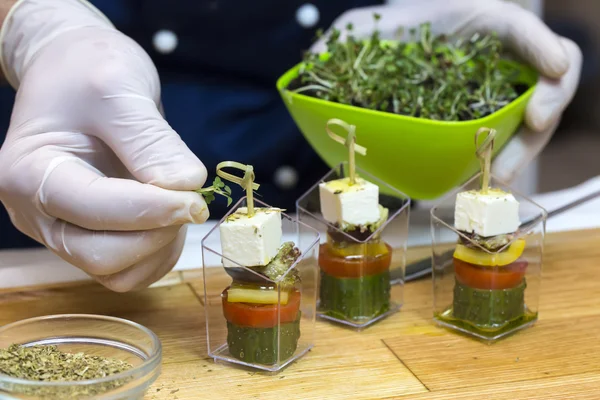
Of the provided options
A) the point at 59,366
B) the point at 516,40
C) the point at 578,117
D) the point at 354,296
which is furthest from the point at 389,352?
the point at 578,117

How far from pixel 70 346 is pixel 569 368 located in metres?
0.47

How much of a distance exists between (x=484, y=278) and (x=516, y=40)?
40cm

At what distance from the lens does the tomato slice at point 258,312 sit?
73 centimetres

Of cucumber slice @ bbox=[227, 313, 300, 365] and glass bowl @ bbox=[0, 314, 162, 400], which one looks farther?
cucumber slice @ bbox=[227, 313, 300, 365]

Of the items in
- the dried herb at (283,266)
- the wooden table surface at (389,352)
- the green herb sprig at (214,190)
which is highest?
the green herb sprig at (214,190)

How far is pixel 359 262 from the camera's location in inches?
32.7

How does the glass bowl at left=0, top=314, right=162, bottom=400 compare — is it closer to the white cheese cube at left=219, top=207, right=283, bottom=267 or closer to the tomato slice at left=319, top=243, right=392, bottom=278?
the white cheese cube at left=219, top=207, right=283, bottom=267

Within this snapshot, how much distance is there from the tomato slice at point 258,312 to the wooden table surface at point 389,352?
0.05 meters

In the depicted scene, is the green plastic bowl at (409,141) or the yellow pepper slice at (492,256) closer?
the yellow pepper slice at (492,256)

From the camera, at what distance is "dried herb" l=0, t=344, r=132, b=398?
619mm

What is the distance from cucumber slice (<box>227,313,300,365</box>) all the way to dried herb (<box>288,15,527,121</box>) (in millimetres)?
322

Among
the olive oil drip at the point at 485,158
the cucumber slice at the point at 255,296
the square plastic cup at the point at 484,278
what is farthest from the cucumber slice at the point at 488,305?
the cucumber slice at the point at 255,296

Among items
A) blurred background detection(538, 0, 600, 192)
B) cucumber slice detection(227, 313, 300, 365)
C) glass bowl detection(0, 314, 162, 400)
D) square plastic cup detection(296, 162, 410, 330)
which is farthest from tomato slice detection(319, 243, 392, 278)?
blurred background detection(538, 0, 600, 192)

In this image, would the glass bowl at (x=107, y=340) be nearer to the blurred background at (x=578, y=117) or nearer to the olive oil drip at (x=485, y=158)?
the olive oil drip at (x=485, y=158)
